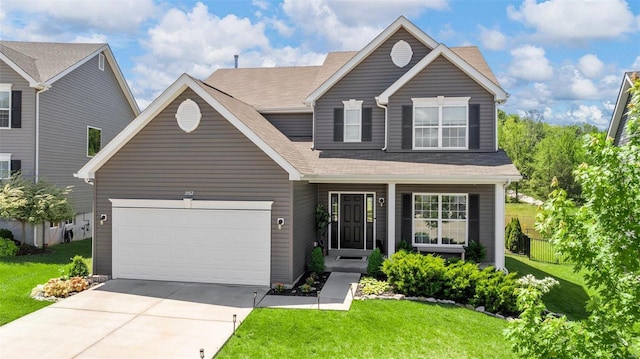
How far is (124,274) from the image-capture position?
38.2ft

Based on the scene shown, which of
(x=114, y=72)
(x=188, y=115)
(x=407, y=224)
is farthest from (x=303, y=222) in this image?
(x=114, y=72)

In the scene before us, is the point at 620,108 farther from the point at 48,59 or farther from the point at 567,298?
the point at 48,59

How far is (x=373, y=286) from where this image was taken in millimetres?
10555

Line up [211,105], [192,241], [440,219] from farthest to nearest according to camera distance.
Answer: [440,219]
[192,241]
[211,105]

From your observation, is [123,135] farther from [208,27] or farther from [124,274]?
[208,27]

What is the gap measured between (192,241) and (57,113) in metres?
11.6

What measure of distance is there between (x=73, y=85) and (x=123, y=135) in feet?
34.2

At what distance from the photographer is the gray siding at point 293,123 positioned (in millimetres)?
16281

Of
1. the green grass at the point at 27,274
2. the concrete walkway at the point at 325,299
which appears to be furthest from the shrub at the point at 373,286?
the green grass at the point at 27,274

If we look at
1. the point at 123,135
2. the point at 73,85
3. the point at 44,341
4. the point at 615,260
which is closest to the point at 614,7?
the point at 615,260

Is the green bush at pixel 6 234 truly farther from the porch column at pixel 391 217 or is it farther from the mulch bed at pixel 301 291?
the porch column at pixel 391 217

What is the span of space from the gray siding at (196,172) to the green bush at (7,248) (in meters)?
5.76

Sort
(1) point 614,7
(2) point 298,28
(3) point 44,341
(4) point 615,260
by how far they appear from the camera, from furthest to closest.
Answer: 1. (2) point 298,28
2. (1) point 614,7
3. (3) point 44,341
4. (4) point 615,260

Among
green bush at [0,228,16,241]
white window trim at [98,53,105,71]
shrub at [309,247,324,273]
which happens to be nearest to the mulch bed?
shrub at [309,247,324,273]
